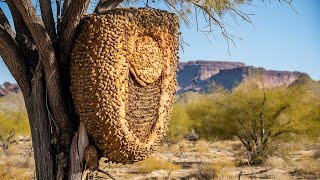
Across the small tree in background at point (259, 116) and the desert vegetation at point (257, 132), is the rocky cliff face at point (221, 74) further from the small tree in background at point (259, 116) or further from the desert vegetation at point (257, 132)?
the small tree in background at point (259, 116)

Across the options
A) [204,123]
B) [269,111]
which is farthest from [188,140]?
[269,111]

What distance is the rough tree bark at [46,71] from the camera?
16.3 feet

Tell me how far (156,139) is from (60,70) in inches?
61.8

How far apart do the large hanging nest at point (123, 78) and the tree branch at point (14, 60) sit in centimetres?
86

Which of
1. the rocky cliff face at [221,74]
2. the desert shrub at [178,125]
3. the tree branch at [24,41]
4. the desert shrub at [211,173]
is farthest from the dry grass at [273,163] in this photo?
the rocky cliff face at [221,74]

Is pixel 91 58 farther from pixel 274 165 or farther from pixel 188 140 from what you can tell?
pixel 188 140

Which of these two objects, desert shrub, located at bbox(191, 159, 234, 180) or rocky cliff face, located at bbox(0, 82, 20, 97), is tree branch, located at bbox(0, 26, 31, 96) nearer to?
desert shrub, located at bbox(191, 159, 234, 180)

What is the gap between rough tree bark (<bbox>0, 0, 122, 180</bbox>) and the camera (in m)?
4.97

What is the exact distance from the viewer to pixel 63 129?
17.0 ft

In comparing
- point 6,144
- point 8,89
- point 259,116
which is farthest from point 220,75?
point 259,116

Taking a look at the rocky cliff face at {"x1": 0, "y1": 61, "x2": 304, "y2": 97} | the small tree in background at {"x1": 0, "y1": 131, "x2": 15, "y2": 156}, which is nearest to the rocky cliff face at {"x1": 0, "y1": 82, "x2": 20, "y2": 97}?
the rocky cliff face at {"x1": 0, "y1": 61, "x2": 304, "y2": 97}

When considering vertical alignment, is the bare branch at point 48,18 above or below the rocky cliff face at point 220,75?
below

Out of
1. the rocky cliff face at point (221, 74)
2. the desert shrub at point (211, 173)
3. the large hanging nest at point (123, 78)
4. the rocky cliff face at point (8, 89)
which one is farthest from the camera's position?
the rocky cliff face at point (221, 74)

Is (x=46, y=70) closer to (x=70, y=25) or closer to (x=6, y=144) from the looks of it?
(x=70, y=25)
